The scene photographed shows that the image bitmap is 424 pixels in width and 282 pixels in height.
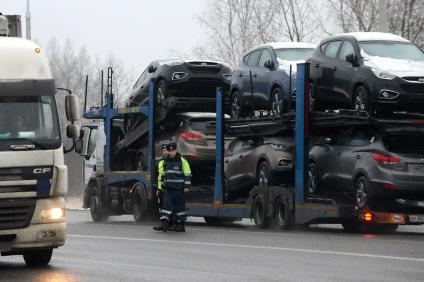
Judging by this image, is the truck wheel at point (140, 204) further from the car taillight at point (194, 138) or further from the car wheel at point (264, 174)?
the car wheel at point (264, 174)

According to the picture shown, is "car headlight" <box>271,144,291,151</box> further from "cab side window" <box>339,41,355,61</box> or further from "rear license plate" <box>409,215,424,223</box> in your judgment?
"rear license plate" <box>409,215,424,223</box>

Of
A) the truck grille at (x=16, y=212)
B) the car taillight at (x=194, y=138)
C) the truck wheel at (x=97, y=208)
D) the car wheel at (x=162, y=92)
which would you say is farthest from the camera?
the truck wheel at (x=97, y=208)

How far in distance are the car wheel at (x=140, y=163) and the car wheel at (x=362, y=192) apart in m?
7.85

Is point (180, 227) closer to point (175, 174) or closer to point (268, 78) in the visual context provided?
point (175, 174)

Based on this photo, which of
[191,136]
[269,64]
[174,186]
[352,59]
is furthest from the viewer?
[191,136]

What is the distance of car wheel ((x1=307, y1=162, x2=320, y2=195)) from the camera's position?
20.4 meters

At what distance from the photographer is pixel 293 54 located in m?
21.9

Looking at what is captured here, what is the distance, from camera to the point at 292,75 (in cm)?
2108

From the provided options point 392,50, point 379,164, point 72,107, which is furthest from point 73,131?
point 392,50

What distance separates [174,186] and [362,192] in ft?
12.3

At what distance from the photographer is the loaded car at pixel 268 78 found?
21.2 meters

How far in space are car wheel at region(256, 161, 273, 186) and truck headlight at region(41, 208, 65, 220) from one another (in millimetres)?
8654

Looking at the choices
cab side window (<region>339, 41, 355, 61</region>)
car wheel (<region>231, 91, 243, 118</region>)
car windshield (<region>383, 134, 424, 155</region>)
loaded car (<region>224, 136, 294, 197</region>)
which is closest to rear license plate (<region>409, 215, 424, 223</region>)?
car windshield (<region>383, 134, 424, 155</region>)

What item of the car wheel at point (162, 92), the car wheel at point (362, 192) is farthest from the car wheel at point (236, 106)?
the car wheel at point (362, 192)
